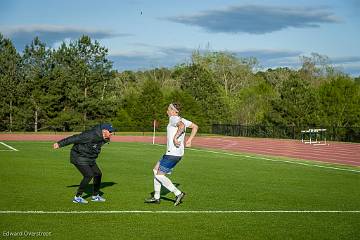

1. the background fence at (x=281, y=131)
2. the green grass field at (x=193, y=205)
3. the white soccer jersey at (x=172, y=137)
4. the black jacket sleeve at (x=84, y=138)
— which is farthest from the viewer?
the background fence at (x=281, y=131)

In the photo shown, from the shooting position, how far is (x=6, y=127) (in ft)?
205

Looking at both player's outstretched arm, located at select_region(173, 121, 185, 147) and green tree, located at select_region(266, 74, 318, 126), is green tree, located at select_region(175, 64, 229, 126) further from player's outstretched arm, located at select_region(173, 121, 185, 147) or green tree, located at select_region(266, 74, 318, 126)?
player's outstretched arm, located at select_region(173, 121, 185, 147)

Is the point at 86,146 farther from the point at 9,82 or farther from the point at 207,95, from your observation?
the point at 207,95

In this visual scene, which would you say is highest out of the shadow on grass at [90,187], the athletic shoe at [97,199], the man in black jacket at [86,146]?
the man in black jacket at [86,146]

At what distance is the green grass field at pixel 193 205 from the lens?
878cm

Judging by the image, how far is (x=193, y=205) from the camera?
11492 millimetres

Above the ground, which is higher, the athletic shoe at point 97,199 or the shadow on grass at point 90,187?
the athletic shoe at point 97,199

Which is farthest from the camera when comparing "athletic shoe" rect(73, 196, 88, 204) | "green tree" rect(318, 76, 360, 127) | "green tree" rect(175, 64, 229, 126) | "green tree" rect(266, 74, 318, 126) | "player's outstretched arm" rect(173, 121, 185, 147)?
"green tree" rect(175, 64, 229, 126)

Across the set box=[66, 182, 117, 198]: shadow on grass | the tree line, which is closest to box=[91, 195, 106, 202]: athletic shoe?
box=[66, 182, 117, 198]: shadow on grass

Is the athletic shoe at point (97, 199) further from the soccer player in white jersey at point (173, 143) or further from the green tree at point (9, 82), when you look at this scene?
the green tree at point (9, 82)

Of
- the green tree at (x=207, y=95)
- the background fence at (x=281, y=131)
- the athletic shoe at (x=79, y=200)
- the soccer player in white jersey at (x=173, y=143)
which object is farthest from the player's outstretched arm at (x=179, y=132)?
the green tree at (x=207, y=95)

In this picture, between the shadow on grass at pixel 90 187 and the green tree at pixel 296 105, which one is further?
the green tree at pixel 296 105

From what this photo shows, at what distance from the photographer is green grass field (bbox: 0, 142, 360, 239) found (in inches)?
346

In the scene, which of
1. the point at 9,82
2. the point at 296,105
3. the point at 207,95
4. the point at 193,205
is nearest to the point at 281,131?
Answer: the point at 296,105
